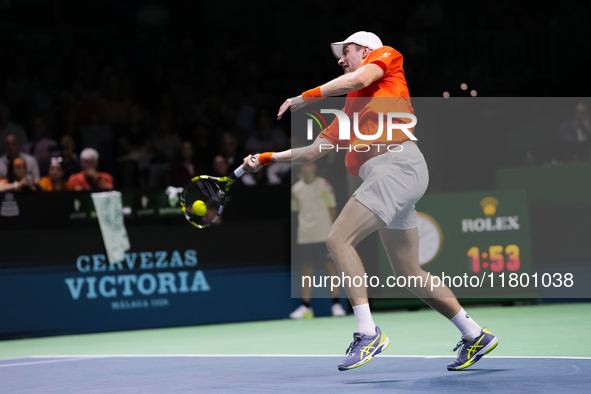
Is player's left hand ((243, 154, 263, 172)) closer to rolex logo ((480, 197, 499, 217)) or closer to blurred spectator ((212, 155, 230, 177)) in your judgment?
blurred spectator ((212, 155, 230, 177))

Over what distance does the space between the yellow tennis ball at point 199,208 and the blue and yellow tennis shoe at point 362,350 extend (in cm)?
171

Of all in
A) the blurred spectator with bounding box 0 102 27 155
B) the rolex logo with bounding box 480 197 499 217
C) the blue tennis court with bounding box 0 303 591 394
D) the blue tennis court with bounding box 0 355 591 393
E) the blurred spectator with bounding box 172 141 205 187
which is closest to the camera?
the blue tennis court with bounding box 0 355 591 393

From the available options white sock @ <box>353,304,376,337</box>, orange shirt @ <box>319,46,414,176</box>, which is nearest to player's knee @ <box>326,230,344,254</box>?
white sock @ <box>353,304,376,337</box>

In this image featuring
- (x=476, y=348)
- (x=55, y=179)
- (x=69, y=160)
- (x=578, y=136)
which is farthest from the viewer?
(x=578, y=136)

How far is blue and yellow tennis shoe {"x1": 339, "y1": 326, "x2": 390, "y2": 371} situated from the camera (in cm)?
507

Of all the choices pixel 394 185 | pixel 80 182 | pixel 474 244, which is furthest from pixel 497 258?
pixel 394 185

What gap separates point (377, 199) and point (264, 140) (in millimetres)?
8152

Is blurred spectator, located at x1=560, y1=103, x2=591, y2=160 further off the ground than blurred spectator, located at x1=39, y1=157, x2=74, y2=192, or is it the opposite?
blurred spectator, located at x1=560, y1=103, x2=591, y2=160

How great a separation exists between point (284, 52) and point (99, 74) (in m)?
4.08

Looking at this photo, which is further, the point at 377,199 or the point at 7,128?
the point at 7,128

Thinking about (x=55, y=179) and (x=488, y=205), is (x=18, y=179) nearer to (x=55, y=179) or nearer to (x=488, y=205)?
(x=55, y=179)

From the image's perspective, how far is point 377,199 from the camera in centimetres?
516

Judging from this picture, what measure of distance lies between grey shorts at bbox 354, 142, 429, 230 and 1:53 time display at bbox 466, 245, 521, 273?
5669 mm

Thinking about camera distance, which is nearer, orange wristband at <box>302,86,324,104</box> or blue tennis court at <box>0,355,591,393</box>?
blue tennis court at <box>0,355,591,393</box>
